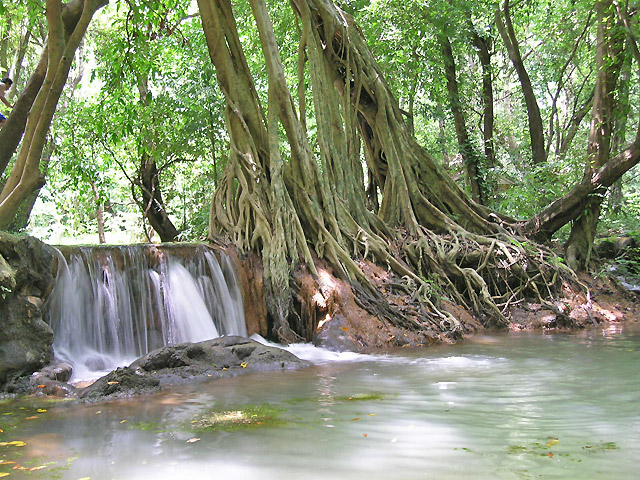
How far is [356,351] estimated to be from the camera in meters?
7.01

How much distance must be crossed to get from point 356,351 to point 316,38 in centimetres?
529

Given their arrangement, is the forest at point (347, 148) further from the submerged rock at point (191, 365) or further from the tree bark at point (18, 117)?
the submerged rock at point (191, 365)

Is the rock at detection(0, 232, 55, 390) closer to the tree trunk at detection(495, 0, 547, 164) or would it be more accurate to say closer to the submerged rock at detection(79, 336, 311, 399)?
the submerged rock at detection(79, 336, 311, 399)

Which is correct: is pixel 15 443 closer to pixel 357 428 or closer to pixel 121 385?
pixel 121 385

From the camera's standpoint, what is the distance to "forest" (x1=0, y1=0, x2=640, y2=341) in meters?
7.90

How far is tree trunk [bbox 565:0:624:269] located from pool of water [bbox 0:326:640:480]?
5.20 meters

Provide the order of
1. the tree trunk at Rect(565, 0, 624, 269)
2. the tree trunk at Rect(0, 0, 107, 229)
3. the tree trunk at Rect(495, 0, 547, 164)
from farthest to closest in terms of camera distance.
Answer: the tree trunk at Rect(495, 0, 547, 164), the tree trunk at Rect(565, 0, 624, 269), the tree trunk at Rect(0, 0, 107, 229)

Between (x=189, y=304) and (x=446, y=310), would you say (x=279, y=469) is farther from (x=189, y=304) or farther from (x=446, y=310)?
(x=446, y=310)

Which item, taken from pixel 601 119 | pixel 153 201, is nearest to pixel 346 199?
pixel 601 119

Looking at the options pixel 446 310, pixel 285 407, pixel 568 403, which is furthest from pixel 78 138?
pixel 568 403

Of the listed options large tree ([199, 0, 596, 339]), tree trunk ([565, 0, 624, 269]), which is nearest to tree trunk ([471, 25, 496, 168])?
tree trunk ([565, 0, 624, 269])

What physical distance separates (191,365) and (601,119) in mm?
8136

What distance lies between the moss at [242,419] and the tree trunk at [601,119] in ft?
25.9

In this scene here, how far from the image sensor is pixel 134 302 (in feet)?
23.2
